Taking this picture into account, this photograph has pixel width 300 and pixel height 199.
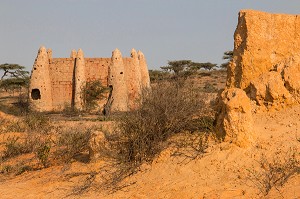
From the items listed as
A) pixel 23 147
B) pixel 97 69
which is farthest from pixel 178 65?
pixel 23 147

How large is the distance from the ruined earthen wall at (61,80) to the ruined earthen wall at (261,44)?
46.0 feet

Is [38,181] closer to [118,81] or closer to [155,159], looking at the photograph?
[155,159]

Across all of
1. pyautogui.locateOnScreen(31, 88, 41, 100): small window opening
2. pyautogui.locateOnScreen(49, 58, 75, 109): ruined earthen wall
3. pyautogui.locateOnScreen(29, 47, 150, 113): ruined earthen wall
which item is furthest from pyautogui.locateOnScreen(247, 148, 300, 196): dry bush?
pyautogui.locateOnScreen(31, 88, 41, 100): small window opening

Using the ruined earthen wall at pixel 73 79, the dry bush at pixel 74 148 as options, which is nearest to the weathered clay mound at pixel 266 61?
the dry bush at pixel 74 148

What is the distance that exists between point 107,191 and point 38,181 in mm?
1575

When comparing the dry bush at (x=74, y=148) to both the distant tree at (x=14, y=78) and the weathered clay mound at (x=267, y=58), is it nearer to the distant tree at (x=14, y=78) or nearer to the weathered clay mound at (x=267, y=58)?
the weathered clay mound at (x=267, y=58)

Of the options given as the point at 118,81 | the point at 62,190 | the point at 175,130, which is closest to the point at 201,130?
the point at 175,130

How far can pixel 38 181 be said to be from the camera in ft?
20.8

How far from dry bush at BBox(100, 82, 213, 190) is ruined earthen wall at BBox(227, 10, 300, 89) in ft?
2.74

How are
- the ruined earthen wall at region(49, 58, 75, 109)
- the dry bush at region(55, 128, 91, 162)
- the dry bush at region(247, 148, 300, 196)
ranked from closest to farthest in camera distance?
the dry bush at region(247, 148, 300, 196)
the dry bush at region(55, 128, 91, 162)
the ruined earthen wall at region(49, 58, 75, 109)

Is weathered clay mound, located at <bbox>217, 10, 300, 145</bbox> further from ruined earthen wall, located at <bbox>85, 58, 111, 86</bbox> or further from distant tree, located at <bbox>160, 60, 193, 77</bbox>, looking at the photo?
distant tree, located at <bbox>160, 60, 193, 77</bbox>

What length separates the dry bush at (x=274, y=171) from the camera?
4371 millimetres

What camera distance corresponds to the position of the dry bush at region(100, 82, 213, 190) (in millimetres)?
5887

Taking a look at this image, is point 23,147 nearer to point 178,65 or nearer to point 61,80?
point 61,80
